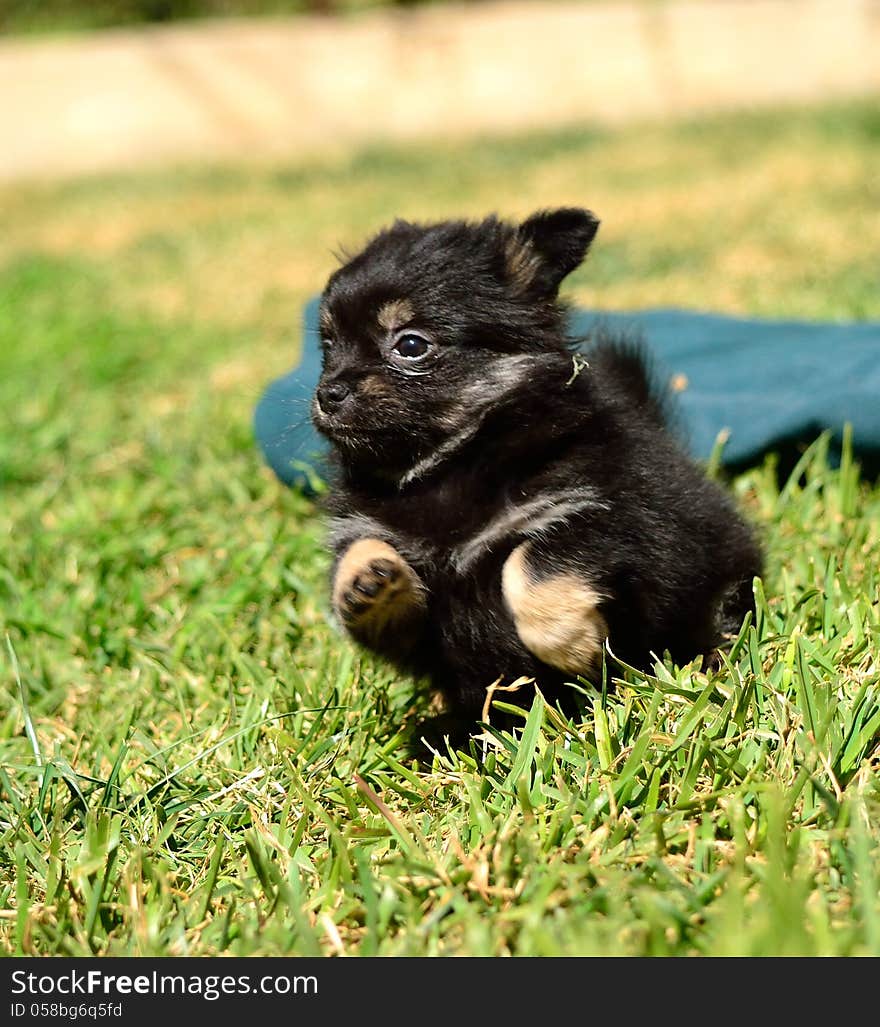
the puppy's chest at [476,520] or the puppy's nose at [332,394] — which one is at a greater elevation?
the puppy's nose at [332,394]

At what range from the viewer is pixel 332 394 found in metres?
2.75

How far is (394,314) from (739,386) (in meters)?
1.87

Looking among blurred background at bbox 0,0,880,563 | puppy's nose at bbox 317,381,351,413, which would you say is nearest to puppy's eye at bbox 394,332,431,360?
puppy's nose at bbox 317,381,351,413

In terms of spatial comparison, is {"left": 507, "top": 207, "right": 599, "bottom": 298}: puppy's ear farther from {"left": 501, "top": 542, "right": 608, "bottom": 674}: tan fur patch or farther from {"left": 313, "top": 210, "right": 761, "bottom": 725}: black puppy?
{"left": 501, "top": 542, "right": 608, "bottom": 674}: tan fur patch

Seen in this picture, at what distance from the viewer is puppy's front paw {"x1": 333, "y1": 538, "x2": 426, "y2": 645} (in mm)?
2459

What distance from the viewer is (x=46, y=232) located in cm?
1059

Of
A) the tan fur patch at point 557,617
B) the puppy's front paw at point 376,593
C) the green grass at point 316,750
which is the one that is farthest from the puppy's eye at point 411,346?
the green grass at point 316,750

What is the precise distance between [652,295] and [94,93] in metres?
9.42

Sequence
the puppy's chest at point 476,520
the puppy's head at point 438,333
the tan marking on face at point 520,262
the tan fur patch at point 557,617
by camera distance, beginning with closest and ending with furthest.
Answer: the tan fur patch at point 557,617
the puppy's chest at point 476,520
the puppy's head at point 438,333
the tan marking on face at point 520,262

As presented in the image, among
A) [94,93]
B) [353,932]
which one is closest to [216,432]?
[353,932]

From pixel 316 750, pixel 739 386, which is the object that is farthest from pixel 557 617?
pixel 739 386

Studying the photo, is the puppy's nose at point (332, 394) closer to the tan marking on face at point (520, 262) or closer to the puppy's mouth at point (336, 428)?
the puppy's mouth at point (336, 428)

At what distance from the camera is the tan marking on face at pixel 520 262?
281 cm

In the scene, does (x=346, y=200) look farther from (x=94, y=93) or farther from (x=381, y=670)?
(x=381, y=670)
